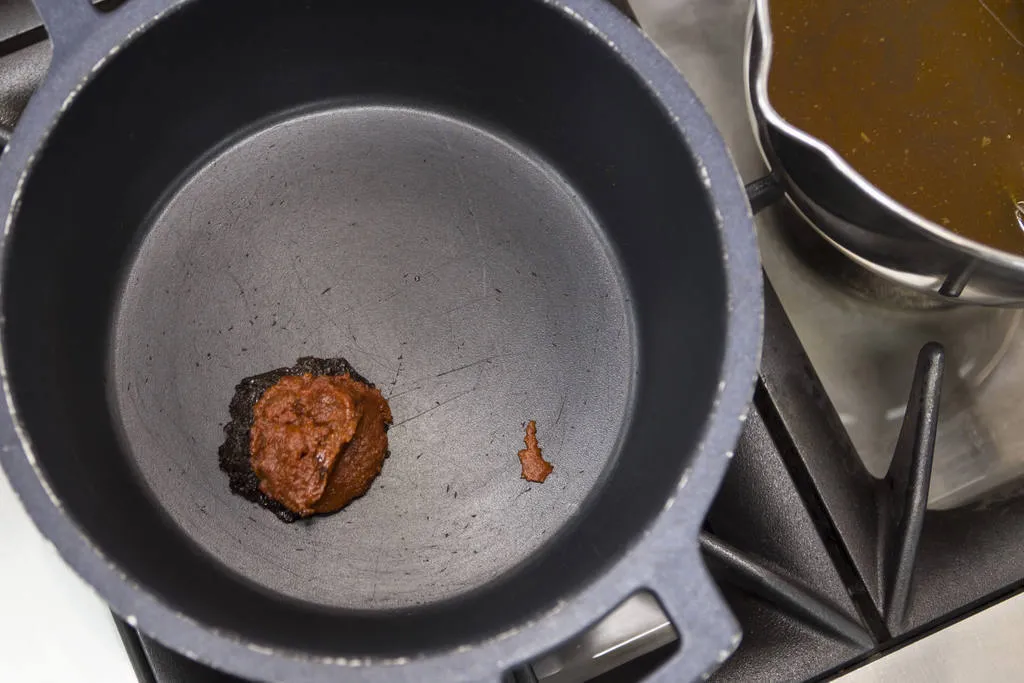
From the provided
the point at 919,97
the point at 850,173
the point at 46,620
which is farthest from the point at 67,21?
the point at 919,97

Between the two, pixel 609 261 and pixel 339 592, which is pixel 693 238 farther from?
pixel 339 592

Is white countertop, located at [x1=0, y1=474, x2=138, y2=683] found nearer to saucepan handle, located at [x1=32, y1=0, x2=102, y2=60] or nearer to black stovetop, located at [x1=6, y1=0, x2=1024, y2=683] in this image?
black stovetop, located at [x1=6, y1=0, x2=1024, y2=683]

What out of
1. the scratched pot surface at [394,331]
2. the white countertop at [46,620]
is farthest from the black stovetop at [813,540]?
the scratched pot surface at [394,331]

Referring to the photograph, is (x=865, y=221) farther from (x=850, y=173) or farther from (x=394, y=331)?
(x=394, y=331)

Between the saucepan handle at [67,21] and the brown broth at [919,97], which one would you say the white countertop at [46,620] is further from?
the brown broth at [919,97]

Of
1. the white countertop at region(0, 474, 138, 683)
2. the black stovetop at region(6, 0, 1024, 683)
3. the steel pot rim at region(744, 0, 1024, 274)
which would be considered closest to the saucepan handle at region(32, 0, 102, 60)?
the black stovetop at region(6, 0, 1024, 683)

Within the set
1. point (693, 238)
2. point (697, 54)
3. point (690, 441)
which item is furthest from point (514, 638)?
point (697, 54)

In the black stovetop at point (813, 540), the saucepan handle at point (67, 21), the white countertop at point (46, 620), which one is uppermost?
the saucepan handle at point (67, 21)
